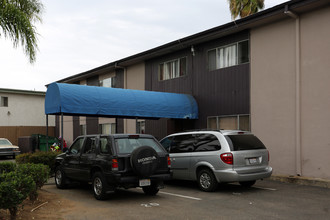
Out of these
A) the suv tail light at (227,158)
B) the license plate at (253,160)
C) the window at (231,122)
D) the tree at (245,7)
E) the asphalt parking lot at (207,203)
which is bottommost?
the asphalt parking lot at (207,203)

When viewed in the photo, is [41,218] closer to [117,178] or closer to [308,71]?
[117,178]

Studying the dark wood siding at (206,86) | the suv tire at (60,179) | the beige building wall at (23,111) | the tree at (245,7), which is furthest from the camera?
the beige building wall at (23,111)

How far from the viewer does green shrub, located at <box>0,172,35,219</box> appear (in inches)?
234

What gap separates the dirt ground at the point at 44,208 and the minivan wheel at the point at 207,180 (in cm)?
369

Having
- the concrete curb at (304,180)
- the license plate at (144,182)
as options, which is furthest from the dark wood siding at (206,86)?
the license plate at (144,182)

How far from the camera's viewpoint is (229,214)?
7375 mm

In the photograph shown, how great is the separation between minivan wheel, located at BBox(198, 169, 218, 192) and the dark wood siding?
5.03m

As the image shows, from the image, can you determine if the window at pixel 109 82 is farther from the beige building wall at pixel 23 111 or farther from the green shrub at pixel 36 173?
the green shrub at pixel 36 173

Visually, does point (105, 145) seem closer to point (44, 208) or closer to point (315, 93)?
point (44, 208)

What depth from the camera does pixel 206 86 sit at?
16.4m

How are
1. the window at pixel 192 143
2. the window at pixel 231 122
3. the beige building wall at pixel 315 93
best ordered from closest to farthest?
1. the window at pixel 192 143
2. the beige building wall at pixel 315 93
3. the window at pixel 231 122

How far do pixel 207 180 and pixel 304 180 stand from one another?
3632 mm

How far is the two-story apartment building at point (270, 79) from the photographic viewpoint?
12.0 meters

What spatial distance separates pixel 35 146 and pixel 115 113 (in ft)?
47.0
